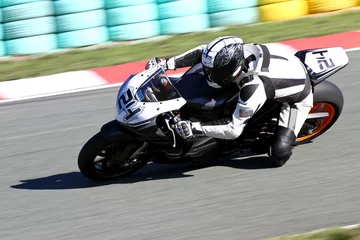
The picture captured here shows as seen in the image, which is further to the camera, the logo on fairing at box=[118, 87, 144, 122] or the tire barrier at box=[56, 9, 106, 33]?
the tire barrier at box=[56, 9, 106, 33]

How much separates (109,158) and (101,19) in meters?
4.72

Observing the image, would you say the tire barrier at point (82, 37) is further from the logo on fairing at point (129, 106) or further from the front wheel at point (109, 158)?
the logo on fairing at point (129, 106)

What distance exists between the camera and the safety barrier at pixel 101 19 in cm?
1035

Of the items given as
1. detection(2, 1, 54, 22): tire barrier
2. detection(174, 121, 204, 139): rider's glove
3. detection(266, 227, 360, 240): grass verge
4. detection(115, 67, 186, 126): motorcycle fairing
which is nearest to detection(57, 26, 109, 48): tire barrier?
detection(2, 1, 54, 22): tire barrier

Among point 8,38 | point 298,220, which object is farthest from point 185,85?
point 8,38

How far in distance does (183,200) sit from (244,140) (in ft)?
3.20

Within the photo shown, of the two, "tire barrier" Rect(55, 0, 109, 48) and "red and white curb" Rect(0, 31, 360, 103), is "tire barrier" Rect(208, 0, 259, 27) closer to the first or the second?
"red and white curb" Rect(0, 31, 360, 103)

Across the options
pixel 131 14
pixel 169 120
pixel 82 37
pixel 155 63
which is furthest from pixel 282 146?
pixel 82 37

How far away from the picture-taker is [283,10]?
11.7 m

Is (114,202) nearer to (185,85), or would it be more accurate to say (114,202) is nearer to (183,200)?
(183,200)

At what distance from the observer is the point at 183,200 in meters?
6.03

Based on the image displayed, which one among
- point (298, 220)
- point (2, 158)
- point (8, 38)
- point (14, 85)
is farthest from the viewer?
point (8, 38)

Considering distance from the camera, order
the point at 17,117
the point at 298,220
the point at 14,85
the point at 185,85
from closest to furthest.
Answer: the point at 298,220 < the point at 185,85 < the point at 17,117 < the point at 14,85

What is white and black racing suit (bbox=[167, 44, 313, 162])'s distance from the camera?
6148 mm
